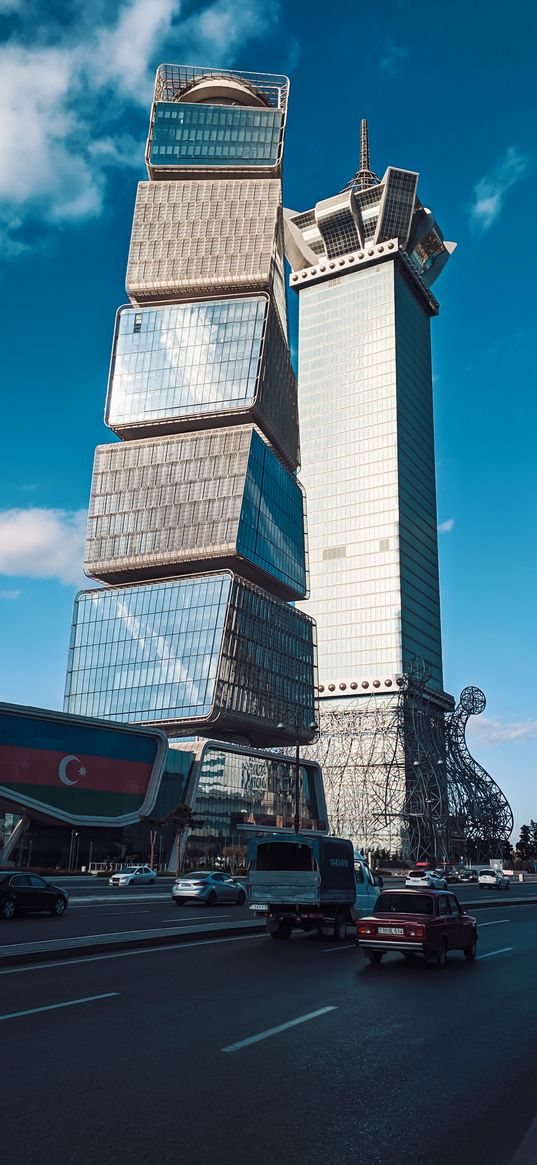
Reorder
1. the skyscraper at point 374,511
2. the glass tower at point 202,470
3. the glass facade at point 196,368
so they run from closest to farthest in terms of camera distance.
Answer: the glass tower at point 202,470, the glass facade at point 196,368, the skyscraper at point 374,511

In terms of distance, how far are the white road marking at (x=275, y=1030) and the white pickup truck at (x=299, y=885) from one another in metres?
11.6

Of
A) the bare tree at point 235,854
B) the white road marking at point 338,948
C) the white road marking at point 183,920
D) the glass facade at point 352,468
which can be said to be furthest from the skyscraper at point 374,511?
the white road marking at point 338,948

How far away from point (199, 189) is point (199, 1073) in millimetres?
148347

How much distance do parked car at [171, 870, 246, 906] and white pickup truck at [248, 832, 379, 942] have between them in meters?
14.2

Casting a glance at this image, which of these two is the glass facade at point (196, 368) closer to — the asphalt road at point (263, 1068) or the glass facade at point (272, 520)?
the glass facade at point (272, 520)

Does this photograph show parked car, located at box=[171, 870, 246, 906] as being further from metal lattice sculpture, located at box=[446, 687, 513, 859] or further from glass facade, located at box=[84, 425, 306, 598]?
metal lattice sculpture, located at box=[446, 687, 513, 859]

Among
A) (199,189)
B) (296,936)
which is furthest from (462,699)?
(296,936)

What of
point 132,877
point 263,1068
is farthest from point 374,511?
point 263,1068

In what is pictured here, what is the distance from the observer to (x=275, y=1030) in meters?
11.1

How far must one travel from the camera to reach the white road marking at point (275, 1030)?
1011cm

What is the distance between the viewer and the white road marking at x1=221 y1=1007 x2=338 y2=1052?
10109 mm

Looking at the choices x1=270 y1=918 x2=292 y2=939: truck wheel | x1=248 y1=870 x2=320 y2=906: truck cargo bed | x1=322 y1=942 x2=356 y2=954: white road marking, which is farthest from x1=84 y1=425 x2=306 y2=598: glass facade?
x1=322 y1=942 x2=356 y2=954: white road marking

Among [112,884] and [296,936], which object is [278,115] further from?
[296,936]

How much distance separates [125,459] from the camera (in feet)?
420
